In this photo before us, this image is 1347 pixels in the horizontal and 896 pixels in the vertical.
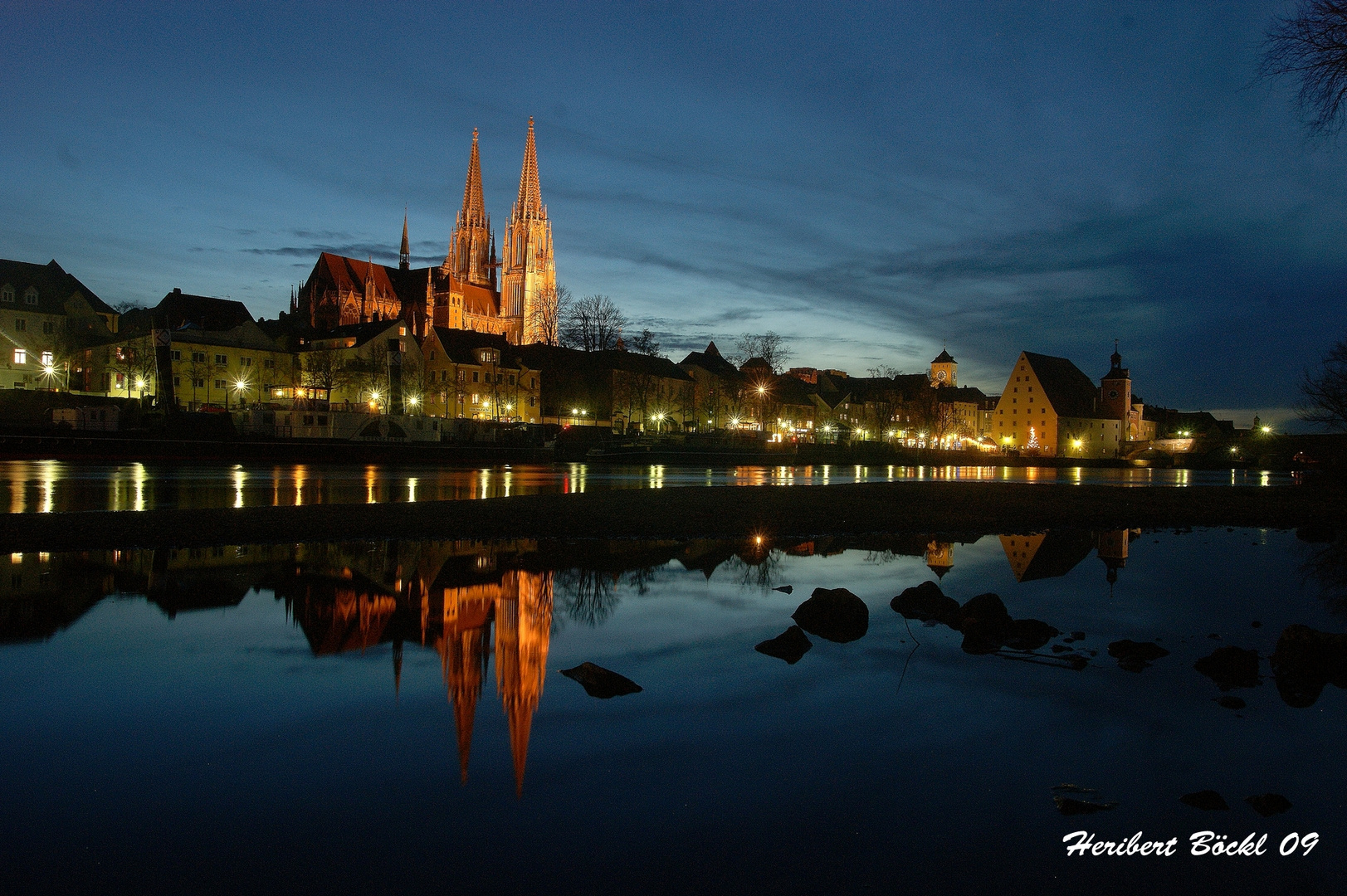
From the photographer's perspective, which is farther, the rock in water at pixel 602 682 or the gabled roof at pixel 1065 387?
the gabled roof at pixel 1065 387

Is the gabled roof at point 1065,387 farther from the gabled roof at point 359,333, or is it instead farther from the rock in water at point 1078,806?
the rock in water at point 1078,806

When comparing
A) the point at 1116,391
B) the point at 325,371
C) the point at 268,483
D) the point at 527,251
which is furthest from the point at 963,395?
the point at 268,483

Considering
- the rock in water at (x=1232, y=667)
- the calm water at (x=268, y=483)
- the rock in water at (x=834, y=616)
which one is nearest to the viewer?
the rock in water at (x=1232, y=667)

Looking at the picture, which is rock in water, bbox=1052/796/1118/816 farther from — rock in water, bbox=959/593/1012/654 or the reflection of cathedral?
the reflection of cathedral

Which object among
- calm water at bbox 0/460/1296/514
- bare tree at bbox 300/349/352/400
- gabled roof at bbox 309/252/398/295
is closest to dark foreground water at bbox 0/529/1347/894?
calm water at bbox 0/460/1296/514

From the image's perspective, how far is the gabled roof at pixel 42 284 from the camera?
89.6 meters

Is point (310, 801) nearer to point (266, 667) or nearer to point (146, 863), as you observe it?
point (146, 863)

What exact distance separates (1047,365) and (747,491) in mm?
123612

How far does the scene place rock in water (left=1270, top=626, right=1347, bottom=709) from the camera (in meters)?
9.82

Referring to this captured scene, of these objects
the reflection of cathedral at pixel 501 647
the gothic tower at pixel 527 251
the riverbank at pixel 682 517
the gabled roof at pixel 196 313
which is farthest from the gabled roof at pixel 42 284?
the reflection of cathedral at pixel 501 647

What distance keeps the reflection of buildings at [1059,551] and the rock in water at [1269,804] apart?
9.61 meters

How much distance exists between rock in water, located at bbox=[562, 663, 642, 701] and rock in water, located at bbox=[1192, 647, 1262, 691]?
6897mm

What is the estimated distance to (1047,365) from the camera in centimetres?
14062

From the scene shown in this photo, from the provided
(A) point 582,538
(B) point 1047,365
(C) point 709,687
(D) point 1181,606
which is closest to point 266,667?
(C) point 709,687
